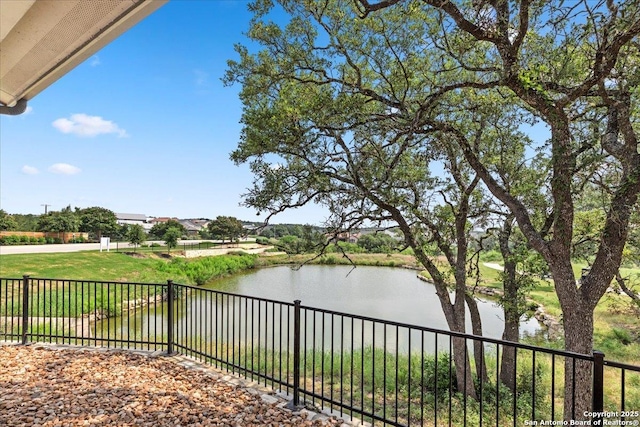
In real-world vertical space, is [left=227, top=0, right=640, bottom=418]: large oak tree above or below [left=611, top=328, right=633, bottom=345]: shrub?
above

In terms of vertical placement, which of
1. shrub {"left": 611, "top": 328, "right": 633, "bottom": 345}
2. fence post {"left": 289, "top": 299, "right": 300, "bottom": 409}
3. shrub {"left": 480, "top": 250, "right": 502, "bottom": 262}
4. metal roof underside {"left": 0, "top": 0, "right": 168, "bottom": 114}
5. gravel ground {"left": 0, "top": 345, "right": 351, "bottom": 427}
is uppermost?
metal roof underside {"left": 0, "top": 0, "right": 168, "bottom": 114}

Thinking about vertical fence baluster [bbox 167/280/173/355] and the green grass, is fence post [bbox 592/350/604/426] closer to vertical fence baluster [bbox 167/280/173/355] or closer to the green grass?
vertical fence baluster [bbox 167/280/173/355]

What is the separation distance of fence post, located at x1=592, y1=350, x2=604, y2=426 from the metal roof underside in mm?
2713

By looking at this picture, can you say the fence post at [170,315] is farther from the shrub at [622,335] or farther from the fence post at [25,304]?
the shrub at [622,335]

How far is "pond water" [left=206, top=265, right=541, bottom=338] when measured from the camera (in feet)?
34.0

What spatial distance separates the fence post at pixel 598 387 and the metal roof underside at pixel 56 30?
2.71m

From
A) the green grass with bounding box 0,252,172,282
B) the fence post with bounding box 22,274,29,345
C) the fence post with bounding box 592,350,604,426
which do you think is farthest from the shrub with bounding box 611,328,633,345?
the green grass with bounding box 0,252,172,282

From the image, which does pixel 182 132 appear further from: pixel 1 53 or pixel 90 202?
pixel 90 202

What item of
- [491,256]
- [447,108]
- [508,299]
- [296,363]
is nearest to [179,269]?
[491,256]

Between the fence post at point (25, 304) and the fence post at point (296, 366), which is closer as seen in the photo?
the fence post at point (296, 366)

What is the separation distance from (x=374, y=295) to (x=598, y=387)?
36.4 ft

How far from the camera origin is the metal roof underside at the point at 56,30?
5.30ft

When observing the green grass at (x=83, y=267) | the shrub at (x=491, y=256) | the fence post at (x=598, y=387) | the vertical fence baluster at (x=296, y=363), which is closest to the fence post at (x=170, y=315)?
the vertical fence baluster at (x=296, y=363)

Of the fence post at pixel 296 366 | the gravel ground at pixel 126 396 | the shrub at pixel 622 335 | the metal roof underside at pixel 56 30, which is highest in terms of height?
the metal roof underside at pixel 56 30
